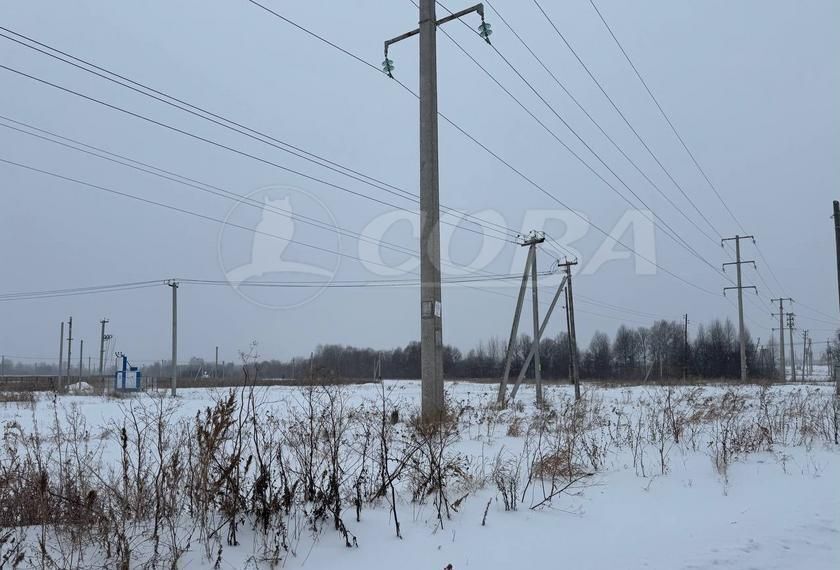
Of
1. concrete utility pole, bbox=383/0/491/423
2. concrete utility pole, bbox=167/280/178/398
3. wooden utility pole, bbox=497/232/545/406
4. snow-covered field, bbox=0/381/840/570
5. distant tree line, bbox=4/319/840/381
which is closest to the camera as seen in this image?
snow-covered field, bbox=0/381/840/570

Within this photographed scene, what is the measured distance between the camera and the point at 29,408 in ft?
52.5

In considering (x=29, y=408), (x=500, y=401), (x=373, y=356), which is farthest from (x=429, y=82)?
(x=373, y=356)

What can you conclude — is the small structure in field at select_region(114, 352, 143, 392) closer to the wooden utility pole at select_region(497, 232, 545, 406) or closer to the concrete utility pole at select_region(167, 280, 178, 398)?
the concrete utility pole at select_region(167, 280, 178, 398)

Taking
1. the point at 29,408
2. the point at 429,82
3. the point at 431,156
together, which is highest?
the point at 429,82

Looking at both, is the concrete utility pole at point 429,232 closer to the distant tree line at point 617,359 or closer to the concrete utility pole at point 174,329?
the concrete utility pole at point 174,329

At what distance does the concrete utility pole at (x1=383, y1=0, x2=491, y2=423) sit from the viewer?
7.98 metres

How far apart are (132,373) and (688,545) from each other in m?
33.2

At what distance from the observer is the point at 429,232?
27.3 feet

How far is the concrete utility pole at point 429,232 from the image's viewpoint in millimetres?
7982

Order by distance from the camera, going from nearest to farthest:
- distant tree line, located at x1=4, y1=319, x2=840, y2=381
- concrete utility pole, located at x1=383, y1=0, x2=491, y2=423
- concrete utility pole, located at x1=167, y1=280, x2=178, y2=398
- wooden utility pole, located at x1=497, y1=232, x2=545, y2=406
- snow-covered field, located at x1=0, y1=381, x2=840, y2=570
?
snow-covered field, located at x1=0, y1=381, x2=840, y2=570, concrete utility pole, located at x1=383, y1=0, x2=491, y2=423, wooden utility pole, located at x1=497, y1=232, x2=545, y2=406, concrete utility pole, located at x1=167, y1=280, x2=178, y2=398, distant tree line, located at x1=4, y1=319, x2=840, y2=381

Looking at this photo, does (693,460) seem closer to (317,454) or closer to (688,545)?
(688,545)

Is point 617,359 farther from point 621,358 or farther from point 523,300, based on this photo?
point 523,300

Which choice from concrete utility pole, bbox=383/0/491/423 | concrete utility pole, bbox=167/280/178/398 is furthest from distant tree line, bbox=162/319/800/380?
concrete utility pole, bbox=383/0/491/423

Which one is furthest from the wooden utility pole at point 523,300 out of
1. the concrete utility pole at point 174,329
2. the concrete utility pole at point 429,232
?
the concrete utility pole at point 174,329
